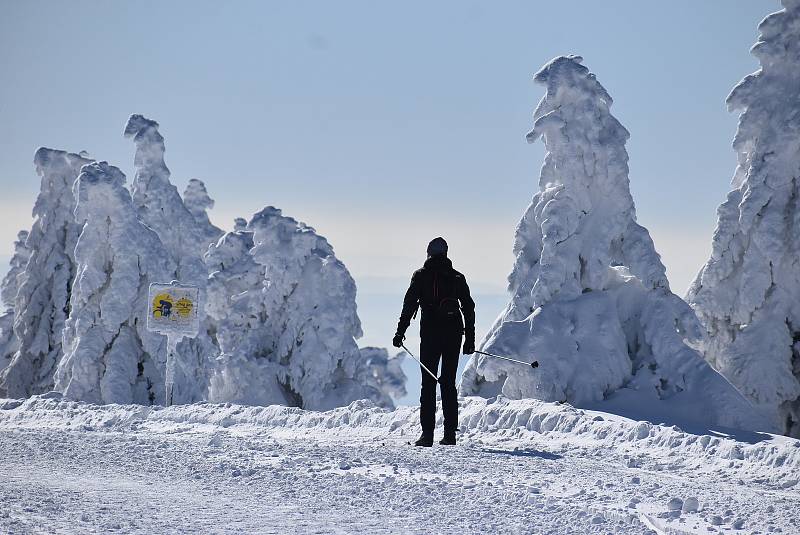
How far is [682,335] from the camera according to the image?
18969 mm

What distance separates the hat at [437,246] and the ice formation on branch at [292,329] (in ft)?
74.8

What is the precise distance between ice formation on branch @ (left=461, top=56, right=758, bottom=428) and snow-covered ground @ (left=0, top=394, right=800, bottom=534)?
179 inches

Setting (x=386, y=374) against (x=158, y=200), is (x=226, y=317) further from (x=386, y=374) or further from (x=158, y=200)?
(x=386, y=374)

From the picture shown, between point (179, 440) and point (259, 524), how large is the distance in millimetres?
6191

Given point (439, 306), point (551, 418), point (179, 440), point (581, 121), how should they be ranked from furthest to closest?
point (581, 121) → point (551, 418) → point (179, 440) → point (439, 306)

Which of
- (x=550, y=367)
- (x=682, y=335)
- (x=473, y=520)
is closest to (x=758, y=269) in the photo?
(x=682, y=335)

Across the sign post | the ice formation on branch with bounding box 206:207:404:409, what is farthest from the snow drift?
the sign post

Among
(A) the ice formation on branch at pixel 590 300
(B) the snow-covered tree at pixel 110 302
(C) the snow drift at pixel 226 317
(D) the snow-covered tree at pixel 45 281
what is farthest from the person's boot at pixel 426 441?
(D) the snow-covered tree at pixel 45 281

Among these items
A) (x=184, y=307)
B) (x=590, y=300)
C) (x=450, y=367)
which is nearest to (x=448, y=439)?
(x=450, y=367)

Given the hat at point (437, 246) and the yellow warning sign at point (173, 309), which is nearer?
the hat at point (437, 246)

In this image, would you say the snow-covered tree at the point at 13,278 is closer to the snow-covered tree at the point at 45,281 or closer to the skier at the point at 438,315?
the snow-covered tree at the point at 45,281

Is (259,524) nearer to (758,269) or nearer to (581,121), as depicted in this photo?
(581,121)

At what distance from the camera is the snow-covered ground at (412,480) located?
588 cm

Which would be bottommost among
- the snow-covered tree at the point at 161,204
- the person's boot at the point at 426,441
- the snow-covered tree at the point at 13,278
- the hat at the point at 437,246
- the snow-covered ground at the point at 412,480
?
the snow-covered ground at the point at 412,480
